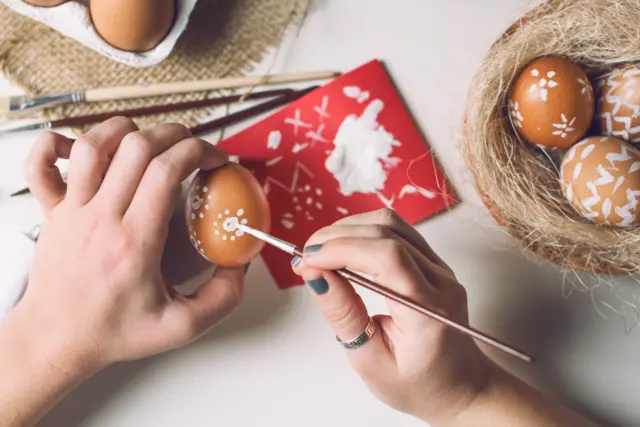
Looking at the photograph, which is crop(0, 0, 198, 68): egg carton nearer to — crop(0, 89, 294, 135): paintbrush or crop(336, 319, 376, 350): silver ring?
crop(0, 89, 294, 135): paintbrush

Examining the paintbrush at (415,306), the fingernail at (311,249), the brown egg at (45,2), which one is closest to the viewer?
the paintbrush at (415,306)

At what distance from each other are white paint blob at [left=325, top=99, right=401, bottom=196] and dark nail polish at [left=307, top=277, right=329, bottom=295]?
205 millimetres

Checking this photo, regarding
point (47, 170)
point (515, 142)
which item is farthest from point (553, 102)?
point (47, 170)

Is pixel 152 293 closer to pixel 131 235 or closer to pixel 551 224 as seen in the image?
pixel 131 235

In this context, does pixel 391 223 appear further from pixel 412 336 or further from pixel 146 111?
pixel 146 111

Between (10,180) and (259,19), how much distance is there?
14.7 inches

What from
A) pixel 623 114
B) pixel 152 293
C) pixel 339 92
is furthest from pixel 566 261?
pixel 152 293

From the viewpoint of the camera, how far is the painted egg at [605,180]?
59 cm

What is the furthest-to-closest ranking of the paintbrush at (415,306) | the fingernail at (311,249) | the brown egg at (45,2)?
1. the brown egg at (45,2)
2. the fingernail at (311,249)
3. the paintbrush at (415,306)

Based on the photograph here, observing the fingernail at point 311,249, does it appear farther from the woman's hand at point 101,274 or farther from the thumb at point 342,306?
the woman's hand at point 101,274

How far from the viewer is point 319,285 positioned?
21.5 inches

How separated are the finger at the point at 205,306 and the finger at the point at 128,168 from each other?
12cm

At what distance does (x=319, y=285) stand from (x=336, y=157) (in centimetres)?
23

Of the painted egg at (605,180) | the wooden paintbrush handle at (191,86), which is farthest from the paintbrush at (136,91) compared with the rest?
the painted egg at (605,180)
